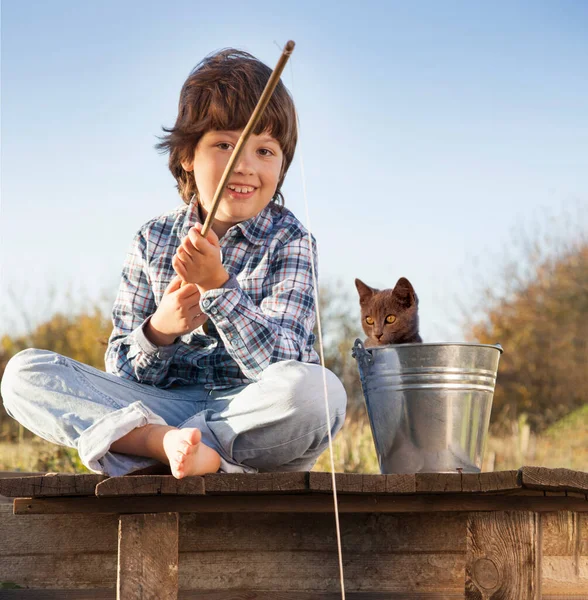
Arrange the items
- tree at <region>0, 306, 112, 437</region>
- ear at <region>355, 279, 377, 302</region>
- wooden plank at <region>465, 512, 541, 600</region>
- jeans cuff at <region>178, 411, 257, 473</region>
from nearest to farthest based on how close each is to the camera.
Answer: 1. wooden plank at <region>465, 512, 541, 600</region>
2. jeans cuff at <region>178, 411, 257, 473</region>
3. ear at <region>355, 279, 377, 302</region>
4. tree at <region>0, 306, 112, 437</region>

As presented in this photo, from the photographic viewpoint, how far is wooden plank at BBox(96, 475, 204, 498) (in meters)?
1.69

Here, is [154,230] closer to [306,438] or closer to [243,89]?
[243,89]

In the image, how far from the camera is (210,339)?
2.41 metres

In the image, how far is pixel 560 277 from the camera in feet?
37.0

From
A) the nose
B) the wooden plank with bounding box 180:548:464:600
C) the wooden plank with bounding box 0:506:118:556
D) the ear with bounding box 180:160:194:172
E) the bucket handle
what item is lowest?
the wooden plank with bounding box 180:548:464:600

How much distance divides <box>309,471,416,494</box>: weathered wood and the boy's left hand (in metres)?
0.54

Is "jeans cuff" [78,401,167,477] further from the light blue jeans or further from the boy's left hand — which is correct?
the boy's left hand

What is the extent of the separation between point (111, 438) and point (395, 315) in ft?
3.01

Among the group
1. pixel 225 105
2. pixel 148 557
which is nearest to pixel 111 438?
pixel 148 557

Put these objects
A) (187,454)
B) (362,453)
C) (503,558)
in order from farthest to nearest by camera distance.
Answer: (362,453)
(503,558)
(187,454)

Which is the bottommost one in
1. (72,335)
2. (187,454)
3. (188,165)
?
(187,454)

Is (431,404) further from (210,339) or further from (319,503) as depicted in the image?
(210,339)

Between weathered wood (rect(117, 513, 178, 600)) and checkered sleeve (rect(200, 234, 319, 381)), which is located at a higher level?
checkered sleeve (rect(200, 234, 319, 381))

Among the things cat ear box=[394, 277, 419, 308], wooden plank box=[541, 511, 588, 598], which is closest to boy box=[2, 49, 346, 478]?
cat ear box=[394, 277, 419, 308]
